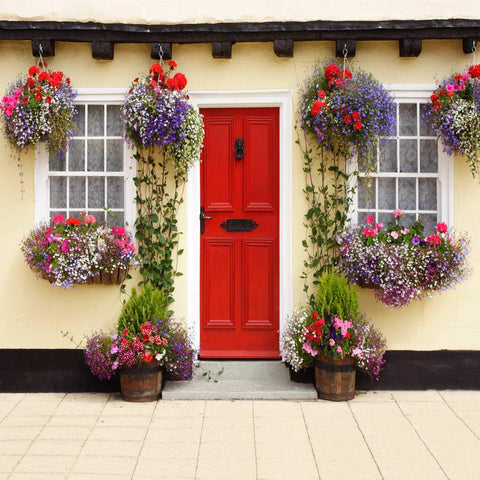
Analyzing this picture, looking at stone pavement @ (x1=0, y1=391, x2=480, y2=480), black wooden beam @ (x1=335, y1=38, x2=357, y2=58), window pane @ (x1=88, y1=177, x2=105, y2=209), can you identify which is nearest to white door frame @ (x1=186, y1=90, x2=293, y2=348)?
black wooden beam @ (x1=335, y1=38, x2=357, y2=58)

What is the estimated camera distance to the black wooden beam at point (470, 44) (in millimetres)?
6426

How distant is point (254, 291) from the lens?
690 centimetres

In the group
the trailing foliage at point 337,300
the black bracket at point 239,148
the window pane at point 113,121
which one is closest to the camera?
the trailing foliage at point 337,300

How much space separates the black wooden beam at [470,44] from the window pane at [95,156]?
3.55 m

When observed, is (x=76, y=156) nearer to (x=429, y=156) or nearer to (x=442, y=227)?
(x=429, y=156)

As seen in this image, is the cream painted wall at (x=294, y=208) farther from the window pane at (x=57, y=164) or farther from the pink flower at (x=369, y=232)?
the pink flower at (x=369, y=232)

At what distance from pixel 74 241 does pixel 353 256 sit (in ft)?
8.19

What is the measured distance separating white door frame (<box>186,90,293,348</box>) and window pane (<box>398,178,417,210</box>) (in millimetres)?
1054

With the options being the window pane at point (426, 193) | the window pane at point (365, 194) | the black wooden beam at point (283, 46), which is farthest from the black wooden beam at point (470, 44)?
the black wooden beam at point (283, 46)

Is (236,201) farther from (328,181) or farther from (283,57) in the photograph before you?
(283,57)

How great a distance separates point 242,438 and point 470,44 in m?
4.08

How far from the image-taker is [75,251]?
6.16 m

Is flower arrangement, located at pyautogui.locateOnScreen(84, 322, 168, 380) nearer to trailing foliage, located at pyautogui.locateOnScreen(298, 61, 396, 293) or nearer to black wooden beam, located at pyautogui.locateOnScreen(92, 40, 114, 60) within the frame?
trailing foliage, located at pyautogui.locateOnScreen(298, 61, 396, 293)

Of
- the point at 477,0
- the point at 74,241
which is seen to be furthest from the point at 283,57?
the point at 74,241
